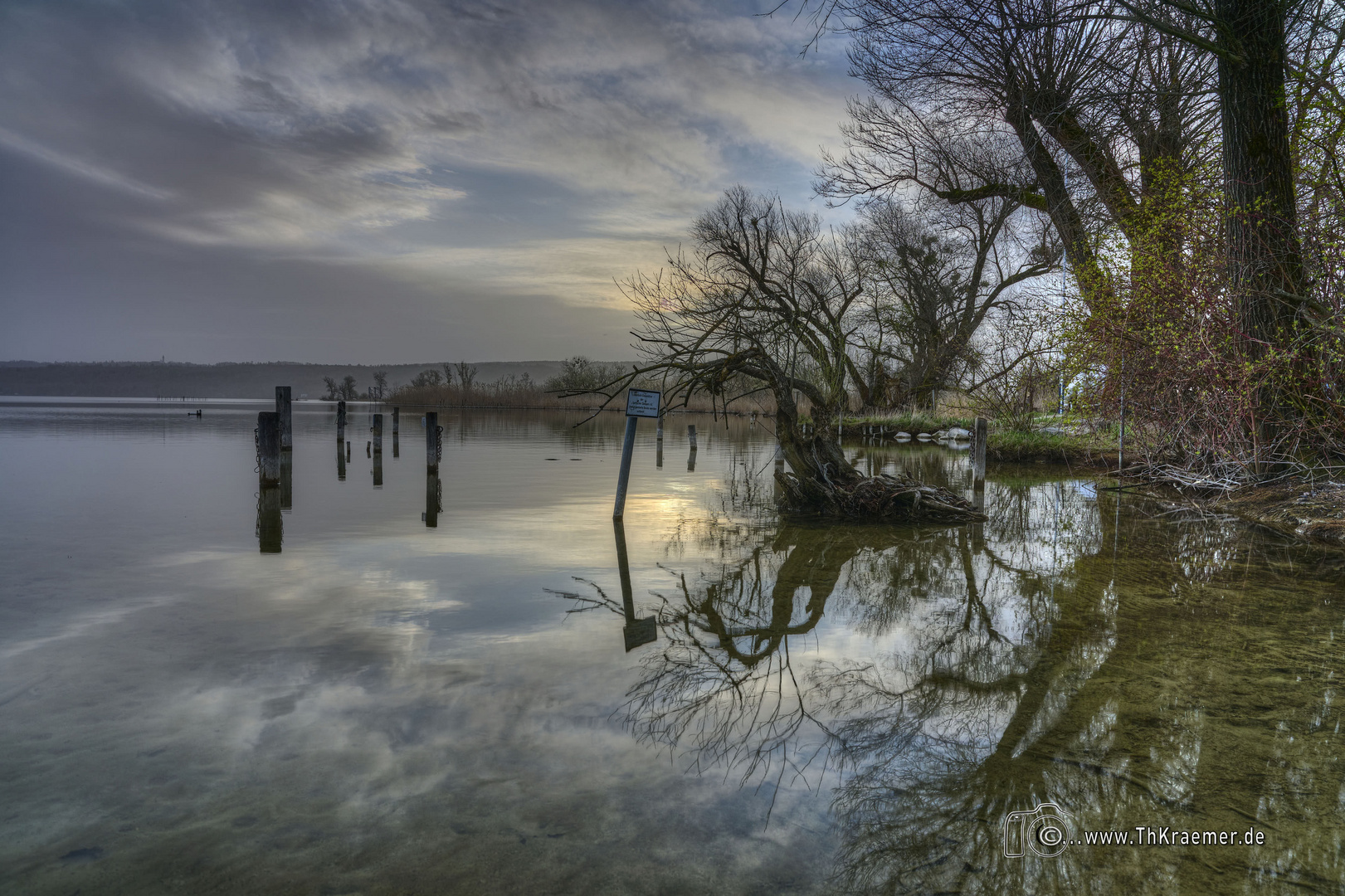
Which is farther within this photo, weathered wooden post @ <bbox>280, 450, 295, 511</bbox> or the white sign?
weathered wooden post @ <bbox>280, 450, 295, 511</bbox>

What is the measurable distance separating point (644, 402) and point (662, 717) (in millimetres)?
5373

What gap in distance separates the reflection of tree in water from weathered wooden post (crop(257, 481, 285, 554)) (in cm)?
470

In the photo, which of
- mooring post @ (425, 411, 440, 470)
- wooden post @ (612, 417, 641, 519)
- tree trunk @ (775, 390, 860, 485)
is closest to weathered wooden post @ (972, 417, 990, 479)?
tree trunk @ (775, 390, 860, 485)

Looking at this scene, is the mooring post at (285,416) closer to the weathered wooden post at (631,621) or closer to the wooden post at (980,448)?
the weathered wooden post at (631,621)

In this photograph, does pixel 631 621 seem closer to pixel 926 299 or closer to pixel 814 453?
pixel 814 453

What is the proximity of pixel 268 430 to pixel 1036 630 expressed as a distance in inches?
416

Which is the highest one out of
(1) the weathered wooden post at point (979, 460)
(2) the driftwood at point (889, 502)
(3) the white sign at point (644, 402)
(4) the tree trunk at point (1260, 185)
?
(4) the tree trunk at point (1260, 185)

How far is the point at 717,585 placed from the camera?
21.1 ft

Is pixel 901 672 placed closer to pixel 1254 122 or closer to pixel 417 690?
pixel 417 690

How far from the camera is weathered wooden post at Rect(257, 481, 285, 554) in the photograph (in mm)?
8234

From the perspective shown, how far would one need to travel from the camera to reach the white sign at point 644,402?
8.61 metres

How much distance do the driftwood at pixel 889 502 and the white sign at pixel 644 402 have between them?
275 cm

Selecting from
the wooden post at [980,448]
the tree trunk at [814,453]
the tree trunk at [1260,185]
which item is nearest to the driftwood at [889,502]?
the tree trunk at [814,453]

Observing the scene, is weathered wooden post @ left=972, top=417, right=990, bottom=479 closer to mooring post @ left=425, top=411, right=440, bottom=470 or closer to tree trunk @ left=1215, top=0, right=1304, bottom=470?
tree trunk @ left=1215, top=0, right=1304, bottom=470
